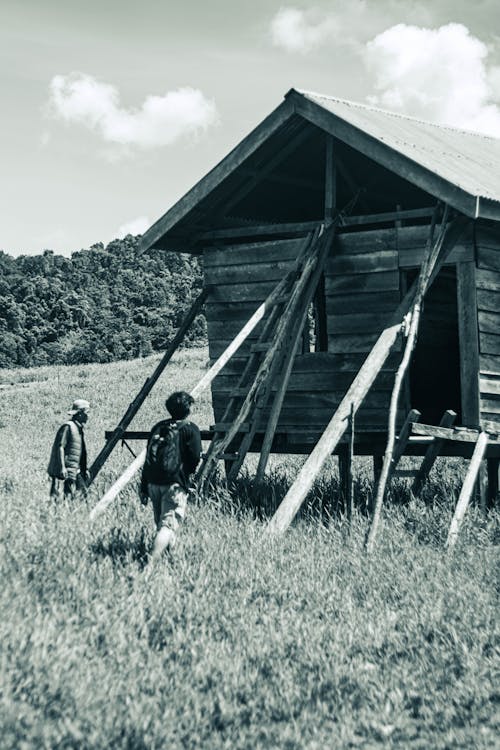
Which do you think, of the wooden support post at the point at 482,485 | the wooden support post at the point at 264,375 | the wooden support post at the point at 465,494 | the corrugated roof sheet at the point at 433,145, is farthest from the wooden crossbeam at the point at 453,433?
the corrugated roof sheet at the point at 433,145

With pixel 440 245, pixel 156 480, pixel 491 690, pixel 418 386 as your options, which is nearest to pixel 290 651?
pixel 491 690

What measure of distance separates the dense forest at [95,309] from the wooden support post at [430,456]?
49.3 meters

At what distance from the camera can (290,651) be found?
6.40m

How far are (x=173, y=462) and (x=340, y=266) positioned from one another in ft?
17.9

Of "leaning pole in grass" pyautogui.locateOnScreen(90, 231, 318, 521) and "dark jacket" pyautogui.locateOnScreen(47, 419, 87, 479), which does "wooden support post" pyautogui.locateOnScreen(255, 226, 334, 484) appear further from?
"dark jacket" pyautogui.locateOnScreen(47, 419, 87, 479)

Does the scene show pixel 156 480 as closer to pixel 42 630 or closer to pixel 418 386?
pixel 42 630

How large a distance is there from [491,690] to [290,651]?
1351 millimetres

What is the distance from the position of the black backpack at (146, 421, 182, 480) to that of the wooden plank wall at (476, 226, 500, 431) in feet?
16.2

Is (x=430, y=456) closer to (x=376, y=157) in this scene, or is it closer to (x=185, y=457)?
(x=376, y=157)

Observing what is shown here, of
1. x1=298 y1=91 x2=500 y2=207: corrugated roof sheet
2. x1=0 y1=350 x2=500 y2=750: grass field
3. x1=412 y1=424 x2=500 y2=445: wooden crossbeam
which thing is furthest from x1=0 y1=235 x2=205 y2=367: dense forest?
x1=0 y1=350 x2=500 y2=750: grass field

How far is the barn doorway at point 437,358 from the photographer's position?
15828mm

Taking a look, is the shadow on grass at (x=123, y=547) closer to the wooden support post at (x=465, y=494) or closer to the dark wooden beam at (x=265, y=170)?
the wooden support post at (x=465, y=494)

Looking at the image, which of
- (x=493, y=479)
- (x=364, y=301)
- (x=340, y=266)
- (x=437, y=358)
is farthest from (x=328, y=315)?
(x=437, y=358)

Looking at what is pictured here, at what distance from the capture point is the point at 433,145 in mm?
13133
